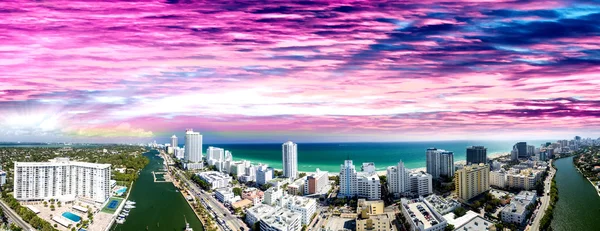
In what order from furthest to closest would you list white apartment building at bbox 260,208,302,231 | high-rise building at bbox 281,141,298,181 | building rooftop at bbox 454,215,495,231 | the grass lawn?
high-rise building at bbox 281,141,298,181
the grass lawn
building rooftop at bbox 454,215,495,231
white apartment building at bbox 260,208,302,231

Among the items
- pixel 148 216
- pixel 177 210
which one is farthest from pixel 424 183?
pixel 148 216

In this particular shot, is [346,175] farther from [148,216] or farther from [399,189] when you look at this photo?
[148,216]

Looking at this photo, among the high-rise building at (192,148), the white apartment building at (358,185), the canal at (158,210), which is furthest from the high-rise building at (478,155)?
the high-rise building at (192,148)

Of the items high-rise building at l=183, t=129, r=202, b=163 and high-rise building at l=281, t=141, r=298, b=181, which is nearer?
high-rise building at l=281, t=141, r=298, b=181

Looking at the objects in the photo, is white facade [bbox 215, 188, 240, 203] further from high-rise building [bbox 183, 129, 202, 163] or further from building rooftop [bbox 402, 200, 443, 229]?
high-rise building [bbox 183, 129, 202, 163]

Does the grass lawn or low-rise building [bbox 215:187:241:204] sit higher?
low-rise building [bbox 215:187:241:204]

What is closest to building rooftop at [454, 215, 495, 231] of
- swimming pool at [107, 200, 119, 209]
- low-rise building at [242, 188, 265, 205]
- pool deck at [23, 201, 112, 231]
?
low-rise building at [242, 188, 265, 205]

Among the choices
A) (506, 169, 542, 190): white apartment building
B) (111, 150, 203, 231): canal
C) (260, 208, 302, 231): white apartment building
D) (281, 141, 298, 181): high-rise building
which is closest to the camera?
(260, 208, 302, 231): white apartment building

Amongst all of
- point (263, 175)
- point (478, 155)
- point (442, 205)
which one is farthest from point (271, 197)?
point (478, 155)
